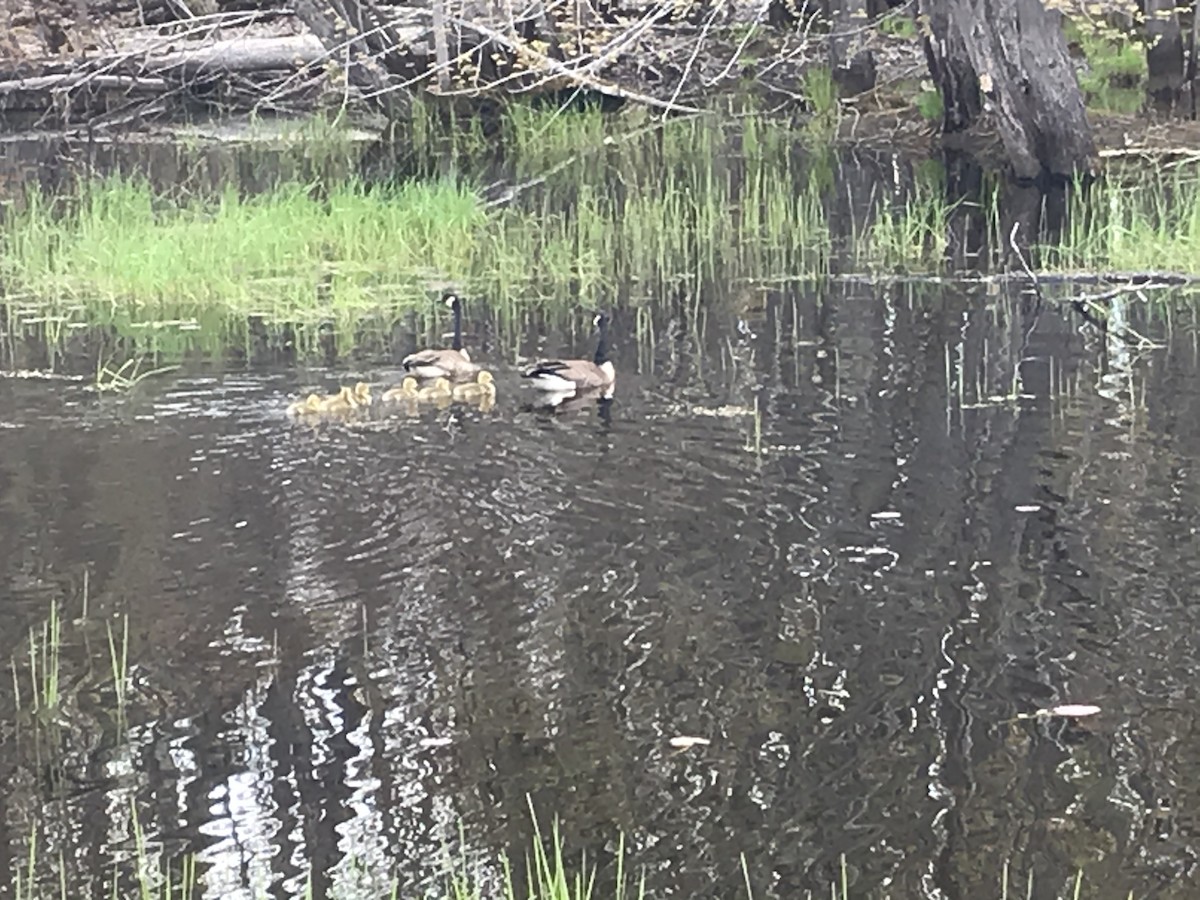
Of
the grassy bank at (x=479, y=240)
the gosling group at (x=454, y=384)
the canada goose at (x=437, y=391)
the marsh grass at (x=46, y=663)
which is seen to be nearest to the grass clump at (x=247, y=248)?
the grassy bank at (x=479, y=240)

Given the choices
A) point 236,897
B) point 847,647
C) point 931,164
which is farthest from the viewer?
point 931,164

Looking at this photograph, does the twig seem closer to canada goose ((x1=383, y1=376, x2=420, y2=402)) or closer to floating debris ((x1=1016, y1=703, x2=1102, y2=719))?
canada goose ((x1=383, y1=376, x2=420, y2=402))

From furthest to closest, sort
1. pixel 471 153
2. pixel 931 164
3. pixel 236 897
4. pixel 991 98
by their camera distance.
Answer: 1. pixel 471 153
2. pixel 931 164
3. pixel 991 98
4. pixel 236 897

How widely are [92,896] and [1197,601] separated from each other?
3728 mm

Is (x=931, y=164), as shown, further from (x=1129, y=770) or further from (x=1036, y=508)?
(x=1129, y=770)

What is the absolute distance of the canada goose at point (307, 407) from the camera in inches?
365

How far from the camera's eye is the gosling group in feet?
30.9

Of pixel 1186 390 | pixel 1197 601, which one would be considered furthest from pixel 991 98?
pixel 1197 601

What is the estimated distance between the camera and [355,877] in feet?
16.0

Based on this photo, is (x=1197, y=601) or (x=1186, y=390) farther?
(x=1186, y=390)

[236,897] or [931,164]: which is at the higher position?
[931,164]

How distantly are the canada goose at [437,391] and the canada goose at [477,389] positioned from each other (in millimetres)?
46

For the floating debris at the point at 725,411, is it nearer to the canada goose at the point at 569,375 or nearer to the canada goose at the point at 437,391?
the canada goose at the point at 569,375

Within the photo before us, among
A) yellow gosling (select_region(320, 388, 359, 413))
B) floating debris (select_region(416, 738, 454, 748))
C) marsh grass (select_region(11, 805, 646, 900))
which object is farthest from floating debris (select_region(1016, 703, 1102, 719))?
yellow gosling (select_region(320, 388, 359, 413))
